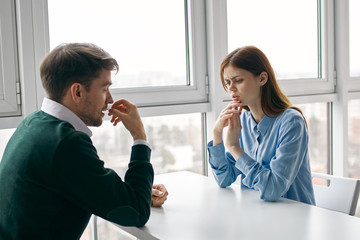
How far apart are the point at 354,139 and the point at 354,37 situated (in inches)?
31.6

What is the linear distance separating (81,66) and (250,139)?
100cm

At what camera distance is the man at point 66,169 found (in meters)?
1.15

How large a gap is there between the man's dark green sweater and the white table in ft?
0.70

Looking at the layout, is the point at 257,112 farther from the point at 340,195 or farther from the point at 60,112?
the point at 60,112

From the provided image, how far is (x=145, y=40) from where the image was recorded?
242 cm

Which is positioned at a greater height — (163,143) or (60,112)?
(60,112)

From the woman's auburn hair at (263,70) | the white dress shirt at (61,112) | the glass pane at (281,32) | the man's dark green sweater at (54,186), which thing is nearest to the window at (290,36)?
the glass pane at (281,32)

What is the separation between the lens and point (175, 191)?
6.02 feet

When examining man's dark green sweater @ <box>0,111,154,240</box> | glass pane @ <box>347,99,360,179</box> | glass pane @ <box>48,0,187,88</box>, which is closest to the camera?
man's dark green sweater @ <box>0,111,154,240</box>

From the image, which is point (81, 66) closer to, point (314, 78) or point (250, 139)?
point (250, 139)

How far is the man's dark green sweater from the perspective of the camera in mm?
1149

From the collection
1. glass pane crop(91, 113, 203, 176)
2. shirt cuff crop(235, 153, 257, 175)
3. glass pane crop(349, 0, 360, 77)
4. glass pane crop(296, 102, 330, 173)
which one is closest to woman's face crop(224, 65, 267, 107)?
shirt cuff crop(235, 153, 257, 175)

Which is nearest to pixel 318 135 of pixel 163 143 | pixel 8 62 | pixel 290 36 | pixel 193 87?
pixel 290 36

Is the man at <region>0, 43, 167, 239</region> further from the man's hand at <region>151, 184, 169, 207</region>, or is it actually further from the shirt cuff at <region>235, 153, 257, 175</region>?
the shirt cuff at <region>235, 153, 257, 175</region>
